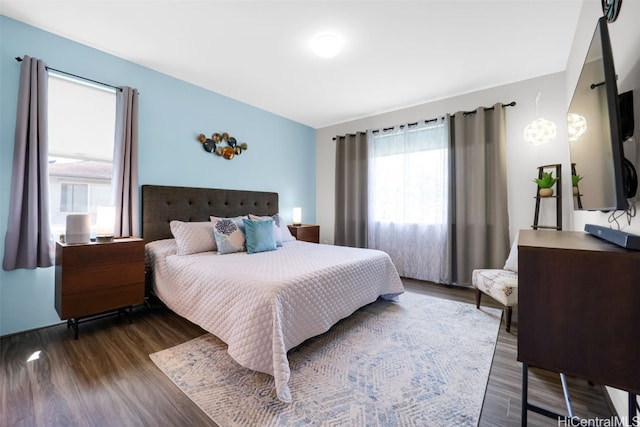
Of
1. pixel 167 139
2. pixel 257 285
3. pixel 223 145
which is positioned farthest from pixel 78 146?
pixel 257 285

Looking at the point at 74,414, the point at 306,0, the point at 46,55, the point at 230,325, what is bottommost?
the point at 74,414

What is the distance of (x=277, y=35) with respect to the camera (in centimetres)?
229

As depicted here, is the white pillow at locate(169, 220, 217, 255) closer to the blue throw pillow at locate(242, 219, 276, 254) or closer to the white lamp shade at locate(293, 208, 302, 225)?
the blue throw pillow at locate(242, 219, 276, 254)

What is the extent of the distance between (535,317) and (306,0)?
2360 mm

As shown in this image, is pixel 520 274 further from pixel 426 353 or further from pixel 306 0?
pixel 306 0

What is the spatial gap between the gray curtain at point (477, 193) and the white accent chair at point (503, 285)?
61cm

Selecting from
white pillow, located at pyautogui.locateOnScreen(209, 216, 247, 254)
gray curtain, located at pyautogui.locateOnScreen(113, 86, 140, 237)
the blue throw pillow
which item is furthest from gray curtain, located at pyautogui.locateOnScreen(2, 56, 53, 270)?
the blue throw pillow

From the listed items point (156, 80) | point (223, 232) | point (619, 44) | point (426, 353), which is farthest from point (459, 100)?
point (156, 80)

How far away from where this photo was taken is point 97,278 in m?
2.16

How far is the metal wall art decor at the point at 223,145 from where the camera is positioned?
10.9ft

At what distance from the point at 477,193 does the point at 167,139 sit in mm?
3863

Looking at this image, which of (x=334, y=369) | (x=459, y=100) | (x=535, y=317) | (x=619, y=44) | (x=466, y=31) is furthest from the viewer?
(x=459, y=100)

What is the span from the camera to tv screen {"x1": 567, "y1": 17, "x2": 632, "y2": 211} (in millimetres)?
937

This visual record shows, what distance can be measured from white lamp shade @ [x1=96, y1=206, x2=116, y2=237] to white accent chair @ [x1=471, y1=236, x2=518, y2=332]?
134 inches
